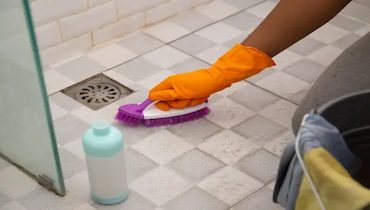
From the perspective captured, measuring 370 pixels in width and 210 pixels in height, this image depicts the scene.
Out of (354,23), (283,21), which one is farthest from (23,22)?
(354,23)

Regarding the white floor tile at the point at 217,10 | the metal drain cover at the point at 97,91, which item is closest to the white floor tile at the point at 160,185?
the metal drain cover at the point at 97,91

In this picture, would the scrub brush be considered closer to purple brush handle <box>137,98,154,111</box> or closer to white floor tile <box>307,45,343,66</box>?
purple brush handle <box>137,98,154,111</box>

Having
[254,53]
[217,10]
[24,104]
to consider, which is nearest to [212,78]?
[254,53]

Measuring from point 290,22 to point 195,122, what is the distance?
0.34m

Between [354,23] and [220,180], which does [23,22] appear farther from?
[354,23]

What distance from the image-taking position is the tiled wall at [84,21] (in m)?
1.51

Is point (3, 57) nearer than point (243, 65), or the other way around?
point (3, 57)

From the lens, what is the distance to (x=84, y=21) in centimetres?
160

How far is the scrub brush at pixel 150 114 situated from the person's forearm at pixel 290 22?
0.22 metres

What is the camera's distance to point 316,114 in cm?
62

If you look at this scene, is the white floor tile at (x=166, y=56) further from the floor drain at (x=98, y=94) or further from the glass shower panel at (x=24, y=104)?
the glass shower panel at (x=24, y=104)

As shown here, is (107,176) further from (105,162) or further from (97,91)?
(97,91)

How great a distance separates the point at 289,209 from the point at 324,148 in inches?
4.1

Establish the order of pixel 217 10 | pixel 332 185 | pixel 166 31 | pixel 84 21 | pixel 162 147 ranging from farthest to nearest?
pixel 217 10 → pixel 166 31 → pixel 84 21 → pixel 162 147 → pixel 332 185
